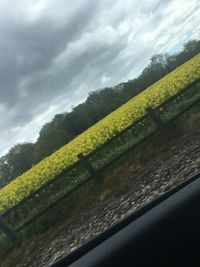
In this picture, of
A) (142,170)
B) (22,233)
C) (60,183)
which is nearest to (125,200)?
(142,170)

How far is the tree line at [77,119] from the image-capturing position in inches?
2149

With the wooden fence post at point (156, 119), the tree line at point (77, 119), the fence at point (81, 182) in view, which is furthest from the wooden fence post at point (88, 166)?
the tree line at point (77, 119)

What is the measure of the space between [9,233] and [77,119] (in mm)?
59337

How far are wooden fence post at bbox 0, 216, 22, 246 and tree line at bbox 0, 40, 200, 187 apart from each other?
40.5 m

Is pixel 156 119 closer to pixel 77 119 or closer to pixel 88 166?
pixel 88 166

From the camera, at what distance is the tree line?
2149 inches

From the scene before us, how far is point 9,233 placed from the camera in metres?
9.69

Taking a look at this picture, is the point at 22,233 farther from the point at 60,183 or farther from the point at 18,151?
the point at 18,151

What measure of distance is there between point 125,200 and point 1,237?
13.3 ft

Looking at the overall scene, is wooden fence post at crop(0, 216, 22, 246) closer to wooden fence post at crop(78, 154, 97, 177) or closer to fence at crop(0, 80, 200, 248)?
fence at crop(0, 80, 200, 248)

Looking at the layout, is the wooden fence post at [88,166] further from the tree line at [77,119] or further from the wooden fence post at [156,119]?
the tree line at [77,119]

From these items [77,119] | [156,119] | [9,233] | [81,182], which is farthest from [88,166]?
[77,119]

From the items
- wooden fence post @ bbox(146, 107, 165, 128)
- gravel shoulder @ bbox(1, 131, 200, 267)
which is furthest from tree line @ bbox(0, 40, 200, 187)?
gravel shoulder @ bbox(1, 131, 200, 267)

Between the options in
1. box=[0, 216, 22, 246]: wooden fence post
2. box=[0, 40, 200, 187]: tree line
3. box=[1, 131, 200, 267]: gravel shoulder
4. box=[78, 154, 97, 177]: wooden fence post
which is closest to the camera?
box=[1, 131, 200, 267]: gravel shoulder
